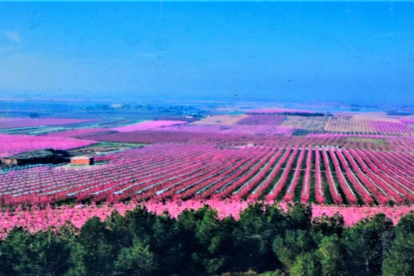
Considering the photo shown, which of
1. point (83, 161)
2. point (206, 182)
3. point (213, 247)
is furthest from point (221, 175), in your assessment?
point (213, 247)

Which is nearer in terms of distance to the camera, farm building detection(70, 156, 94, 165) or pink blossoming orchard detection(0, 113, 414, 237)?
pink blossoming orchard detection(0, 113, 414, 237)

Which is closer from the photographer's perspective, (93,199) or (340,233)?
(340,233)

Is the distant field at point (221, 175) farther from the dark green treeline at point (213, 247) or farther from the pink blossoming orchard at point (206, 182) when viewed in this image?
the dark green treeline at point (213, 247)

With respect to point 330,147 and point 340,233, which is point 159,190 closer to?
point 340,233

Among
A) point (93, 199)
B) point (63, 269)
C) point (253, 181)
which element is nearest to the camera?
point (63, 269)

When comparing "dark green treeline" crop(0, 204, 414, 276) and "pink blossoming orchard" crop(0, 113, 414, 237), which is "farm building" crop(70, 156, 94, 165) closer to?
"pink blossoming orchard" crop(0, 113, 414, 237)

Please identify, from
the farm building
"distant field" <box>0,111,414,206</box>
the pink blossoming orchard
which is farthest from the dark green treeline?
the farm building

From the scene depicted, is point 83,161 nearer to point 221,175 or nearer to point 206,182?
point 221,175

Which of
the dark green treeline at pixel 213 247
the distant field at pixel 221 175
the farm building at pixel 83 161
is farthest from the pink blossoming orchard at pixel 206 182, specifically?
the dark green treeline at pixel 213 247

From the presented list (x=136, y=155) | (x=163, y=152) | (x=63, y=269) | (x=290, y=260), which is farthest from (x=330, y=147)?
(x=63, y=269)
